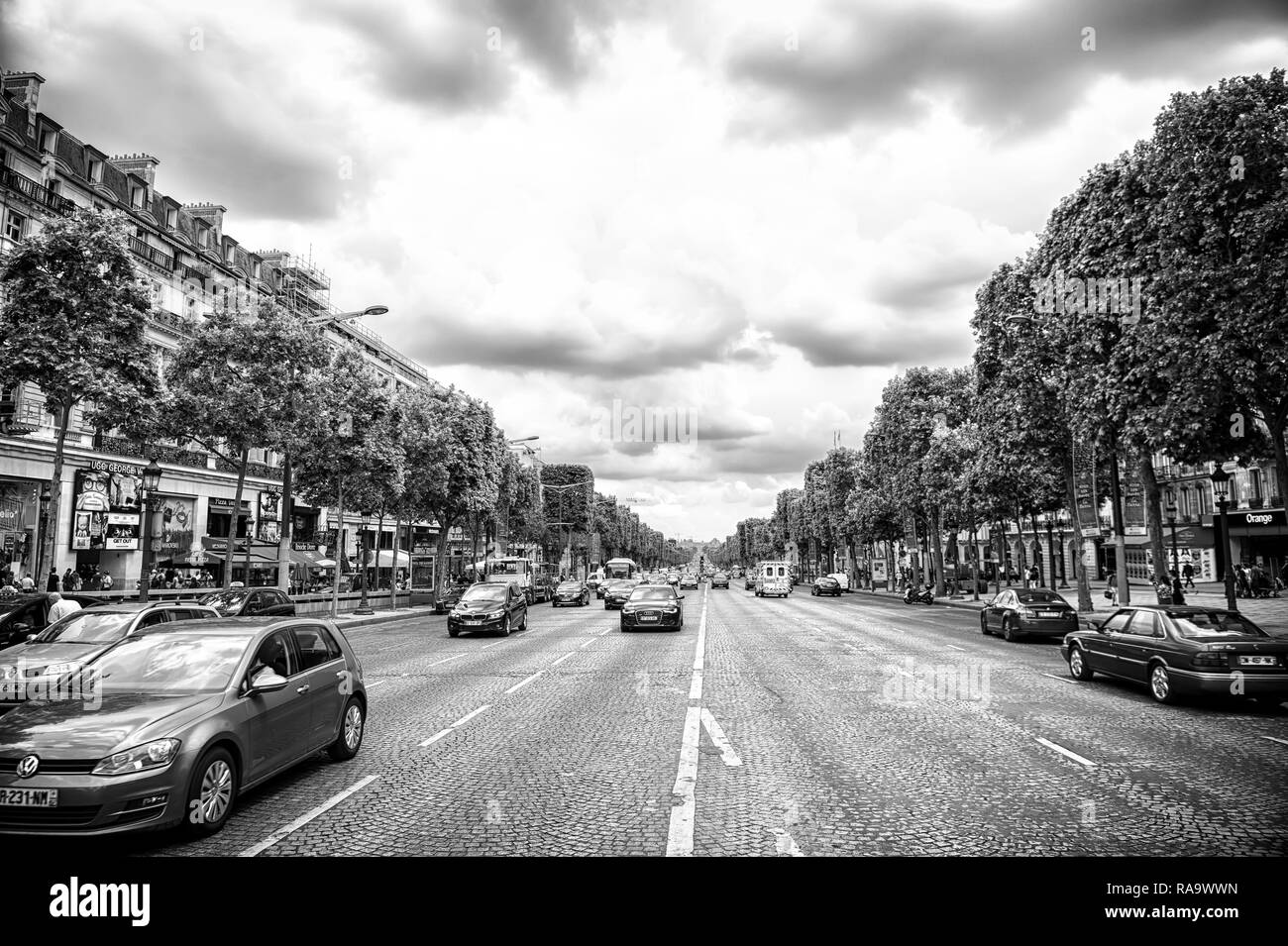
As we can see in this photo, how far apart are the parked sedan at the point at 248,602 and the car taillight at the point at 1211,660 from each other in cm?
1795

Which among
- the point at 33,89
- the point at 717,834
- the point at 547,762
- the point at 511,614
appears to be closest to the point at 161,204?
the point at 33,89

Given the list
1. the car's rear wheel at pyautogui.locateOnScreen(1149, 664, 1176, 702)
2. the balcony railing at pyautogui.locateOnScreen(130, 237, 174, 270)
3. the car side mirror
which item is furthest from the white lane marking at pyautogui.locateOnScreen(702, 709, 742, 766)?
the balcony railing at pyautogui.locateOnScreen(130, 237, 174, 270)

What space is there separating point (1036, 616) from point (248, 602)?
21.4 metres

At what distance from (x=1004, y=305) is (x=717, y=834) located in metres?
26.8

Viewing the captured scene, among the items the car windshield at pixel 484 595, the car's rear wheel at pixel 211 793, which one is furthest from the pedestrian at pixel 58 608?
the car's rear wheel at pixel 211 793

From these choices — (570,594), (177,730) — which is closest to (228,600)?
(177,730)

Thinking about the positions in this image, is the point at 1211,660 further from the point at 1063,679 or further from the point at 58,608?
the point at 58,608

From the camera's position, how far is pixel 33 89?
99.5 ft

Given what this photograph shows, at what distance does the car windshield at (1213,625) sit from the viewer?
36.9 feet

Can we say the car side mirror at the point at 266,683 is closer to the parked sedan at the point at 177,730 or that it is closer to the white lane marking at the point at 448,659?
the parked sedan at the point at 177,730

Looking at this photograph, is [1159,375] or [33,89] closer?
[1159,375]

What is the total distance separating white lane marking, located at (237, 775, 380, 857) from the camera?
5.21 meters

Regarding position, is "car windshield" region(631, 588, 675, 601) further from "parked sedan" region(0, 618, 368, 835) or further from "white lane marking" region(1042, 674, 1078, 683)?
"parked sedan" region(0, 618, 368, 835)
